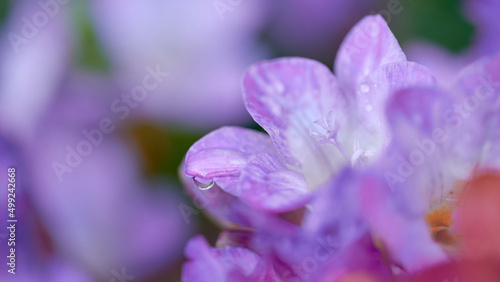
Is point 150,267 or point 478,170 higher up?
point 478,170

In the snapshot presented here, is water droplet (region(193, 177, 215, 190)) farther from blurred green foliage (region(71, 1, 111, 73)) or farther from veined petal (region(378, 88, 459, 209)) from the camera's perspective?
blurred green foliage (region(71, 1, 111, 73))

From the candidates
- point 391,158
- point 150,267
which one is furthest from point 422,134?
point 150,267

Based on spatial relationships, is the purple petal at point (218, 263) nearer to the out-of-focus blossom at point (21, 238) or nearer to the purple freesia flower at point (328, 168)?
the purple freesia flower at point (328, 168)

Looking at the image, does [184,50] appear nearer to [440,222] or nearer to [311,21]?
[311,21]

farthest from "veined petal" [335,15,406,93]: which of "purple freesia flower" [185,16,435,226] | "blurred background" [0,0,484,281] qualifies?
"blurred background" [0,0,484,281]

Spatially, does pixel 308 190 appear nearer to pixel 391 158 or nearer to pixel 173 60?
pixel 391 158

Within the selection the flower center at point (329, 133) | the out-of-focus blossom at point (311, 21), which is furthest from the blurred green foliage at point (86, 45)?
the flower center at point (329, 133)
